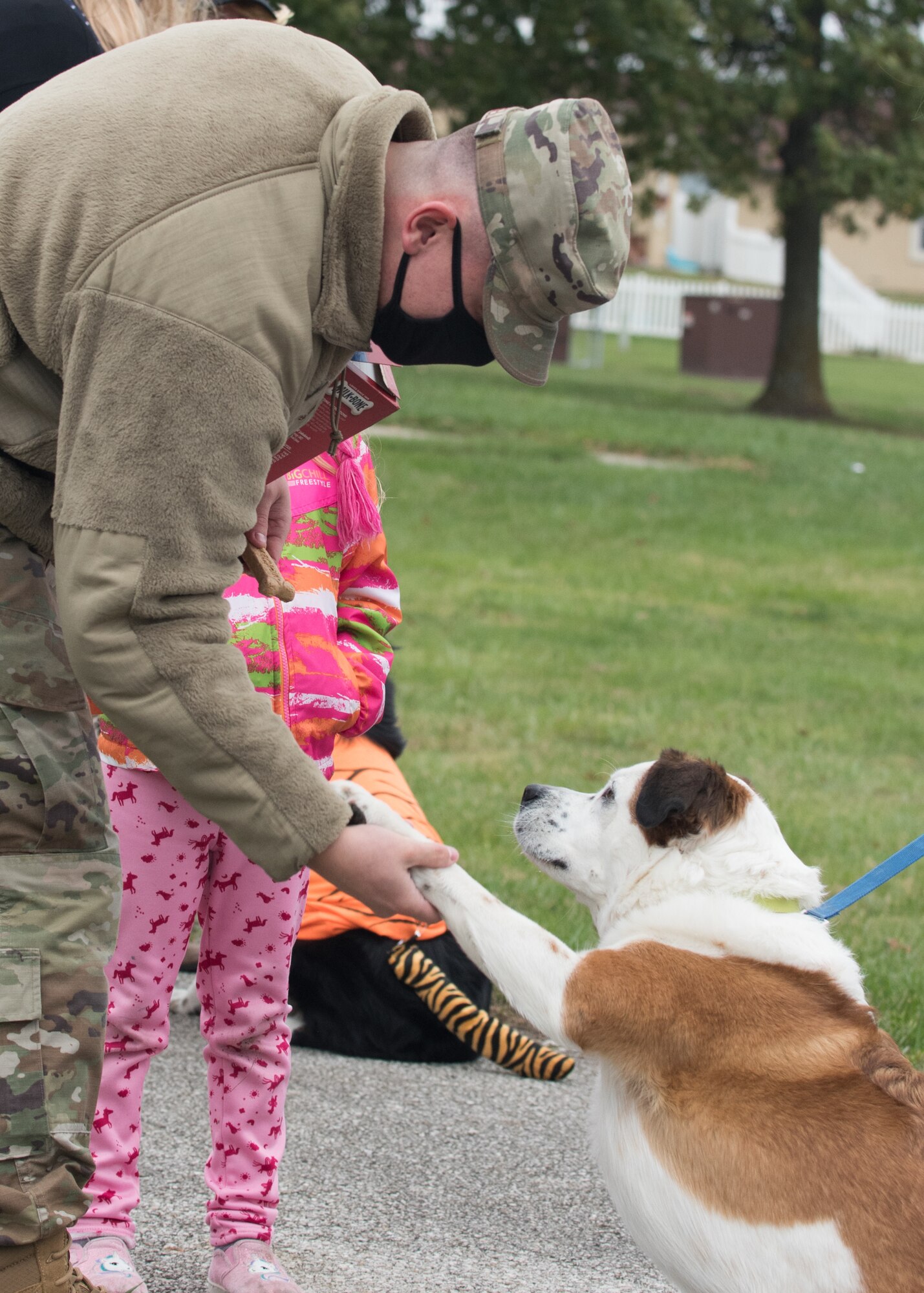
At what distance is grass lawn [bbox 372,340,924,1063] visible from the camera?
6527mm

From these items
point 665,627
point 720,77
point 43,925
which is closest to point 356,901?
point 43,925

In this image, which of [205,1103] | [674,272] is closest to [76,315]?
[205,1103]

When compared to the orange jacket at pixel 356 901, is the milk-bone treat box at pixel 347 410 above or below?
above

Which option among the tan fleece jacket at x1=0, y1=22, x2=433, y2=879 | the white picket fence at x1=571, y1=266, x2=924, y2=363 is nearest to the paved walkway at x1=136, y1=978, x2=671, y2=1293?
the tan fleece jacket at x1=0, y1=22, x2=433, y2=879

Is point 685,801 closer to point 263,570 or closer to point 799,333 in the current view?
point 263,570

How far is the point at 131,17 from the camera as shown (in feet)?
10.2

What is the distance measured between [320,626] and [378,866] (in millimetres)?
1021

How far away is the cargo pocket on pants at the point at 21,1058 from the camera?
209 cm

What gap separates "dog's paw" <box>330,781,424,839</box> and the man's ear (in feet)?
3.64

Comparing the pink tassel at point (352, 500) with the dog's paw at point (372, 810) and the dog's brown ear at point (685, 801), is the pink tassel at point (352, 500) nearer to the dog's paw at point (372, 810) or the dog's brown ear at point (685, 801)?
the dog's paw at point (372, 810)

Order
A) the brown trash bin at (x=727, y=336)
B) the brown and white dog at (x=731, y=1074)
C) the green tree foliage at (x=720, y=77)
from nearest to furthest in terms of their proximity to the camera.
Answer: the brown and white dog at (x=731, y=1074), the green tree foliage at (x=720, y=77), the brown trash bin at (x=727, y=336)

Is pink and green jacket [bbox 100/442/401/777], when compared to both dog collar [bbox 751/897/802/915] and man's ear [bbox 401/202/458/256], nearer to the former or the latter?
dog collar [bbox 751/897/802/915]

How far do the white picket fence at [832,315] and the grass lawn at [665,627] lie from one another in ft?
65.5

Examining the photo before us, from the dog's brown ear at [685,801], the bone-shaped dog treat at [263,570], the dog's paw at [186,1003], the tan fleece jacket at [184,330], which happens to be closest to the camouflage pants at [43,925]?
the tan fleece jacket at [184,330]
